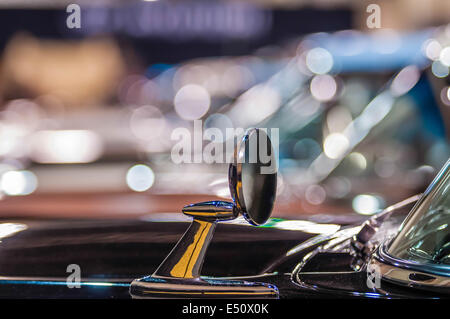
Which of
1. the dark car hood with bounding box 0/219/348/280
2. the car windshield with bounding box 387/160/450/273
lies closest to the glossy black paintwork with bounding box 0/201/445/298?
the dark car hood with bounding box 0/219/348/280

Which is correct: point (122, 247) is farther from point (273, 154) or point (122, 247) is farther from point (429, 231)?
point (429, 231)
